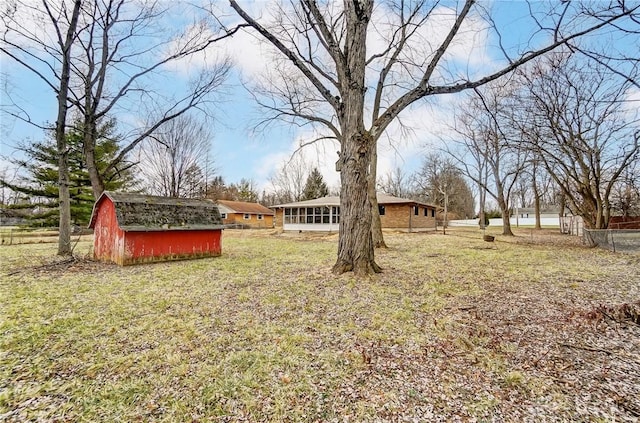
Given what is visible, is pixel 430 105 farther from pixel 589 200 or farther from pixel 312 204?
pixel 312 204

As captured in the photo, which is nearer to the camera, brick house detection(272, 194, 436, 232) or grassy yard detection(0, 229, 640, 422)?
grassy yard detection(0, 229, 640, 422)

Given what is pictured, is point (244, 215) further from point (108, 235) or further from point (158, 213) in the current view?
point (108, 235)

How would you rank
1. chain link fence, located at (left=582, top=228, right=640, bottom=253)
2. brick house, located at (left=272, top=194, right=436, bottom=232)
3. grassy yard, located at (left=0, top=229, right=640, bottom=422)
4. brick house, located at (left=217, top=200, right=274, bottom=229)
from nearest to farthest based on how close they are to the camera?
grassy yard, located at (left=0, top=229, right=640, bottom=422)
chain link fence, located at (left=582, top=228, right=640, bottom=253)
brick house, located at (left=272, top=194, right=436, bottom=232)
brick house, located at (left=217, top=200, right=274, bottom=229)

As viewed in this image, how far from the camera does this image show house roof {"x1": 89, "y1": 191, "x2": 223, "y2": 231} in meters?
7.59

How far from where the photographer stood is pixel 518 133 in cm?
1210

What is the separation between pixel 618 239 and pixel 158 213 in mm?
14696

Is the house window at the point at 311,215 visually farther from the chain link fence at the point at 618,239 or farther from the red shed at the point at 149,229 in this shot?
the chain link fence at the point at 618,239

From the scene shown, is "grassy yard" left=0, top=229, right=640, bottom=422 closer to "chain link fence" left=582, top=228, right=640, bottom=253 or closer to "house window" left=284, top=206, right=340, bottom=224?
"chain link fence" left=582, top=228, right=640, bottom=253

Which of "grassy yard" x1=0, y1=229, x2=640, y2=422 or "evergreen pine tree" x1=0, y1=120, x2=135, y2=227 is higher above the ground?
"evergreen pine tree" x1=0, y1=120, x2=135, y2=227

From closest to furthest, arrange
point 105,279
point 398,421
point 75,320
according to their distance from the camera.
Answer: point 398,421 < point 75,320 < point 105,279

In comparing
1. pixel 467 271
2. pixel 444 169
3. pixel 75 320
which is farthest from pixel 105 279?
pixel 444 169

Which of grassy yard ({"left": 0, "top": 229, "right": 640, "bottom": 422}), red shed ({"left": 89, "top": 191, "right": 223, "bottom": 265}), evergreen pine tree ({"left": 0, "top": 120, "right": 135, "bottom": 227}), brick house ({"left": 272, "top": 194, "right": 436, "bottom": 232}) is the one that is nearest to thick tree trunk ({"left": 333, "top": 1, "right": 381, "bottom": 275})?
grassy yard ({"left": 0, "top": 229, "right": 640, "bottom": 422})

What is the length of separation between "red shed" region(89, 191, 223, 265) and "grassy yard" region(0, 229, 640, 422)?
2094mm

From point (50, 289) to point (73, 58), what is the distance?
787 centimetres
